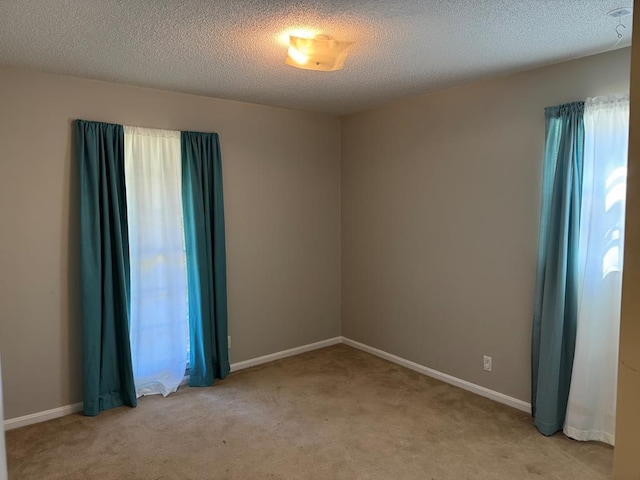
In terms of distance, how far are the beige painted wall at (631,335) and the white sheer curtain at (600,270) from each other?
1918 millimetres

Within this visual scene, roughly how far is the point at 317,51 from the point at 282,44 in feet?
0.79

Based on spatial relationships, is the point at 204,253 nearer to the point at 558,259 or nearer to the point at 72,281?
the point at 72,281

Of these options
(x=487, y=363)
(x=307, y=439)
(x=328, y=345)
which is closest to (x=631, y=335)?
(x=307, y=439)

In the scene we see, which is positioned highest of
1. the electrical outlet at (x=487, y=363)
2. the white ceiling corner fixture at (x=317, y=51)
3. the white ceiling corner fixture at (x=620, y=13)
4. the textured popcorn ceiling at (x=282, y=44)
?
the textured popcorn ceiling at (x=282, y=44)

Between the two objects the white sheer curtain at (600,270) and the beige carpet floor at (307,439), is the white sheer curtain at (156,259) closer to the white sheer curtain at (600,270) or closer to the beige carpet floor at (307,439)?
the beige carpet floor at (307,439)

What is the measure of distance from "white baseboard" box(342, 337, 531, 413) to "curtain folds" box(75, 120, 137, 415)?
2160mm

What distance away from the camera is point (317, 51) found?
2359 millimetres

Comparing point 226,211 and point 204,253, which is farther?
point 226,211

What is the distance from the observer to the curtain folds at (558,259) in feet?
8.98

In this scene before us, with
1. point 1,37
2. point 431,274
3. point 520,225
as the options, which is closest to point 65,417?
point 1,37

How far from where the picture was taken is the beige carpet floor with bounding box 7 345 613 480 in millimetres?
2514

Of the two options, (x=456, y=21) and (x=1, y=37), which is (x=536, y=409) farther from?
(x=1, y=37)

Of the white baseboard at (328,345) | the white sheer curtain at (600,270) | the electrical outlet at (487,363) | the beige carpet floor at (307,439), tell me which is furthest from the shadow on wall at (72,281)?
the white sheer curtain at (600,270)

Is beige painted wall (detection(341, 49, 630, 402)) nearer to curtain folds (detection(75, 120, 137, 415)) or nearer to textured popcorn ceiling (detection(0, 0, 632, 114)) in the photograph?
textured popcorn ceiling (detection(0, 0, 632, 114))
